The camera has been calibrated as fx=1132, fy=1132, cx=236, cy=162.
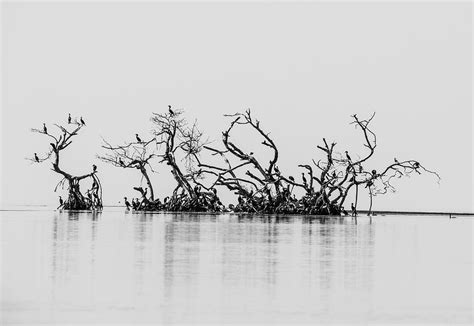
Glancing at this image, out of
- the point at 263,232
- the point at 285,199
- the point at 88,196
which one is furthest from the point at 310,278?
the point at 88,196

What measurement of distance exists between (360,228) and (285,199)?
704 centimetres

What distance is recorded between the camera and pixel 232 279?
8258mm

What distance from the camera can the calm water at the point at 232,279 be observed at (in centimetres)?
640

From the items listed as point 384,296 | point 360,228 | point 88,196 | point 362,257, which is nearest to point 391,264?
point 362,257

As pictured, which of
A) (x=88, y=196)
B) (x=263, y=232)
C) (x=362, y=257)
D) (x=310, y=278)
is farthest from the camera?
(x=88, y=196)

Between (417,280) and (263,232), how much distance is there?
741 cm

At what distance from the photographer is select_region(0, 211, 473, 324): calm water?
6.40 m

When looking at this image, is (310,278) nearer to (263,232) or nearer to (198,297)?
(198,297)

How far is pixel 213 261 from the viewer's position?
996 cm

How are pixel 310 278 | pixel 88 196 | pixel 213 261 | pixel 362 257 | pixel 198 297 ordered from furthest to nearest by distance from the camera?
pixel 88 196
pixel 362 257
pixel 213 261
pixel 310 278
pixel 198 297

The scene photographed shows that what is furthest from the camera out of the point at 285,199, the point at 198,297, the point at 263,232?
the point at 285,199

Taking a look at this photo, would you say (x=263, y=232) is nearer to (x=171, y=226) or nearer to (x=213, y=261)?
(x=171, y=226)

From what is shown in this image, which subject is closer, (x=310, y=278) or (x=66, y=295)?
(x=66, y=295)

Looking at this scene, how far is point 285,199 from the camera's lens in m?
24.8
